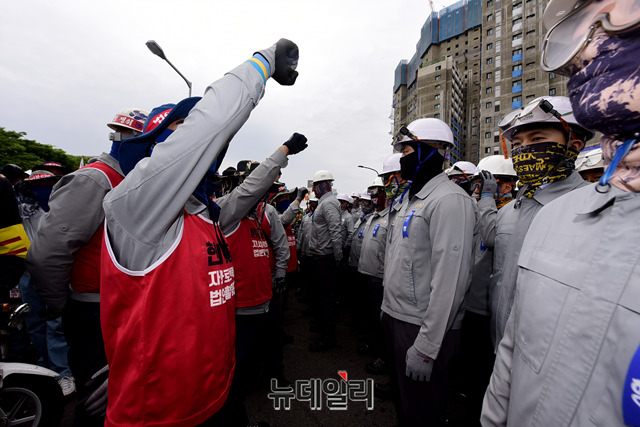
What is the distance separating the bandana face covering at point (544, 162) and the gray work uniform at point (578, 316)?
1.30 metres

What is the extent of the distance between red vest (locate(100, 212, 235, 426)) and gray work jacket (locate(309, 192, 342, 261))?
4554 millimetres

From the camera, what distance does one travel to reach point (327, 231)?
602 centimetres

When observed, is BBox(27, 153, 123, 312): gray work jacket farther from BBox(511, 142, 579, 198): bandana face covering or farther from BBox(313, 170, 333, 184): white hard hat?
BBox(313, 170, 333, 184): white hard hat

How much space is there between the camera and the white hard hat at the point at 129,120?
2.78m

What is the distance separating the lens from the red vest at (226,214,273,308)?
296 cm

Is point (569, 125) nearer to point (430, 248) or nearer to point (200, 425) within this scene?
point (430, 248)

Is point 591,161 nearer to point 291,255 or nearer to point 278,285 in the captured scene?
point 278,285

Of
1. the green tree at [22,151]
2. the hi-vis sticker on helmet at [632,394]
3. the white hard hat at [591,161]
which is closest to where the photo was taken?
the hi-vis sticker on helmet at [632,394]

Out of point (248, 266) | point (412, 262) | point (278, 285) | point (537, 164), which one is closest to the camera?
point (537, 164)

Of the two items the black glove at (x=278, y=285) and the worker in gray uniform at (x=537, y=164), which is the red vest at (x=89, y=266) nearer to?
the black glove at (x=278, y=285)

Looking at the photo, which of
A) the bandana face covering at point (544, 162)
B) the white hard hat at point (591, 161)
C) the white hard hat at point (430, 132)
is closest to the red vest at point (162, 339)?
the white hard hat at point (430, 132)

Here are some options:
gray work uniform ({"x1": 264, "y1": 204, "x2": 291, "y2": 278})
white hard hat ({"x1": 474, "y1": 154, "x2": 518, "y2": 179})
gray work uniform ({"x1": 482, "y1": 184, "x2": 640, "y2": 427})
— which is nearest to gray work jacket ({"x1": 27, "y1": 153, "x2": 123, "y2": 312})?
gray work uniform ({"x1": 264, "y1": 204, "x2": 291, "y2": 278})

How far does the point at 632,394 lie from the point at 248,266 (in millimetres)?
2853

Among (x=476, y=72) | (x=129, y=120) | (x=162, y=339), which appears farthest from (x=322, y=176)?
(x=476, y=72)
